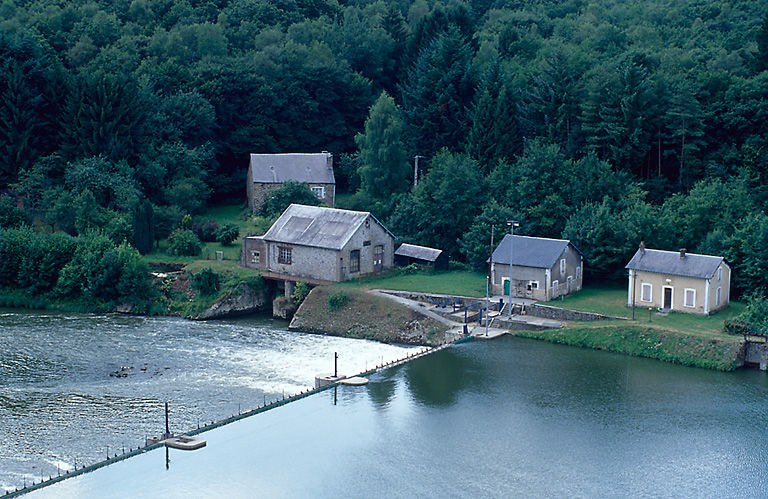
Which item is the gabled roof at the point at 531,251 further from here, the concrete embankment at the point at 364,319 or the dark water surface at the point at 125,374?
the dark water surface at the point at 125,374

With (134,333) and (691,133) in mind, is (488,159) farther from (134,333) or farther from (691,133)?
(134,333)

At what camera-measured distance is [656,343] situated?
4028 cm

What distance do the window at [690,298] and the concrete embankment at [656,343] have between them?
3053 millimetres

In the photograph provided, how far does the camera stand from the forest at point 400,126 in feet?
162

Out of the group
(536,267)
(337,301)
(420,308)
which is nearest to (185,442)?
(337,301)

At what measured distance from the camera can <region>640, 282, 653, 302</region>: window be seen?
43781mm

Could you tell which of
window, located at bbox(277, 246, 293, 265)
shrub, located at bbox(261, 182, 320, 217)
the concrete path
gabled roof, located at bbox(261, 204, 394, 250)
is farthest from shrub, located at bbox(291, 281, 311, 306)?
shrub, located at bbox(261, 182, 320, 217)

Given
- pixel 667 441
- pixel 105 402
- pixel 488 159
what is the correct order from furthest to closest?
pixel 488 159, pixel 105 402, pixel 667 441

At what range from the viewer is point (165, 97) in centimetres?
6341

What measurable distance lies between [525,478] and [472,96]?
37.1 meters

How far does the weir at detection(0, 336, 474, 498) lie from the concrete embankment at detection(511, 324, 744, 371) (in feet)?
12.8

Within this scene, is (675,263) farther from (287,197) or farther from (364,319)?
(287,197)

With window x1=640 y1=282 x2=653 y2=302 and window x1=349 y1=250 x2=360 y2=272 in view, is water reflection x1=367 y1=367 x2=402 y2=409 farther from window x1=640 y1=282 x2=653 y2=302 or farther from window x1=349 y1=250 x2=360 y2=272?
window x1=640 y1=282 x2=653 y2=302

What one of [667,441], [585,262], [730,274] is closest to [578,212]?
[585,262]
